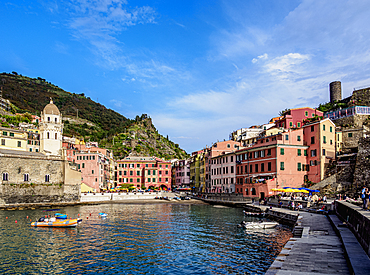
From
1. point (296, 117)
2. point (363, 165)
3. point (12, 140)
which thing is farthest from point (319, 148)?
point (12, 140)

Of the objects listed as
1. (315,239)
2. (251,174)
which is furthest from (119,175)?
(315,239)

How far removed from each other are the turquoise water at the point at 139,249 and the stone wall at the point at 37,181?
27.7 meters

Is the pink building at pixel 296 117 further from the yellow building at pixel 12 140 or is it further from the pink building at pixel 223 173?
the yellow building at pixel 12 140

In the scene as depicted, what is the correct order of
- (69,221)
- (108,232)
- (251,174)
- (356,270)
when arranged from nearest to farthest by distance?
1. (356,270)
2. (108,232)
3. (69,221)
4. (251,174)

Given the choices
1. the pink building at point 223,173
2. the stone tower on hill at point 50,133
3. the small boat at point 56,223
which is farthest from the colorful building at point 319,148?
the stone tower on hill at point 50,133

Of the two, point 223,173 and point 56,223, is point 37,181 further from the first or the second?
point 223,173

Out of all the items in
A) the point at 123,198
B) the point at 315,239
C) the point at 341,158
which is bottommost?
the point at 123,198

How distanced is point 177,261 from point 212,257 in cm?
271

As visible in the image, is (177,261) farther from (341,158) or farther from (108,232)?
(341,158)

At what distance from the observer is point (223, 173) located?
77938 millimetres

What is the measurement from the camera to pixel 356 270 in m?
11.0

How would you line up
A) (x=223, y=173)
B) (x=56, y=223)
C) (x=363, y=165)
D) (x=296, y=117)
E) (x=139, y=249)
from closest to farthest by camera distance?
(x=139, y=249) < (x=56, y=223) < (x=363, y=165) < (x=296, y=117) < (x=223, y=173)

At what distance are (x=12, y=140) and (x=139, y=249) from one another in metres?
59.3

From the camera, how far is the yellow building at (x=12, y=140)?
67.2 m
